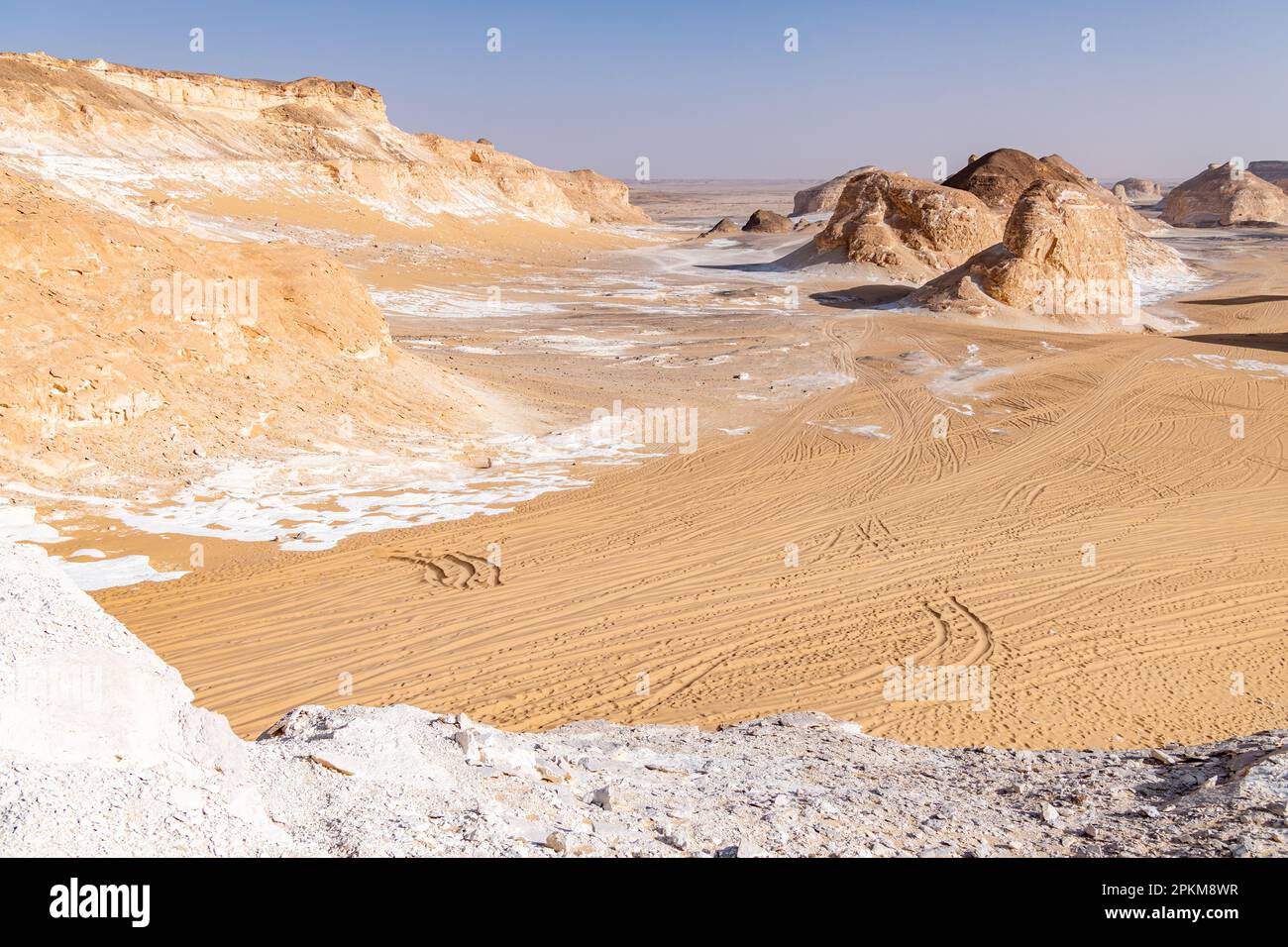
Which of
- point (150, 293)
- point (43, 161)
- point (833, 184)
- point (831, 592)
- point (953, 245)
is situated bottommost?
point (831, 592)

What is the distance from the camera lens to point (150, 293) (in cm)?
1245

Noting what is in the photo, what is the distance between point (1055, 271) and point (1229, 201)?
52.6 meters

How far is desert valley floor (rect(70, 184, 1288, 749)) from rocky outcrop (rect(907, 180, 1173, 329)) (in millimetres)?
8330

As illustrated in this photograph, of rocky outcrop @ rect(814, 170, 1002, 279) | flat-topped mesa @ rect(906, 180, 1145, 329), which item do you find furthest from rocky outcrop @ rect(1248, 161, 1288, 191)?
flat-topped mesa @ rect(906, 180, 1145, 329)

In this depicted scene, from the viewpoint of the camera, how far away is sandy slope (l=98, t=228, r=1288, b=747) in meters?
7.19

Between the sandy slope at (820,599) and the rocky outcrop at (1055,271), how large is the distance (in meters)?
13.4

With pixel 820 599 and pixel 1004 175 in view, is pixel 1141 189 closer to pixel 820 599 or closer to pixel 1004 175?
pixel 1004 175

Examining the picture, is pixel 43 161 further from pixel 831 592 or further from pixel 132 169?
pixel 831 592

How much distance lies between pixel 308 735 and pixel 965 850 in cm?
327

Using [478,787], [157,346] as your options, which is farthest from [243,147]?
[478,787]

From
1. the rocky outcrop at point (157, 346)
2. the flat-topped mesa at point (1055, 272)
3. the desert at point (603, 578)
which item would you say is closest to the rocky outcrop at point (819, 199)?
the flat-topped mesa at point (1055, 272)

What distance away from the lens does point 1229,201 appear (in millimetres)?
69250
